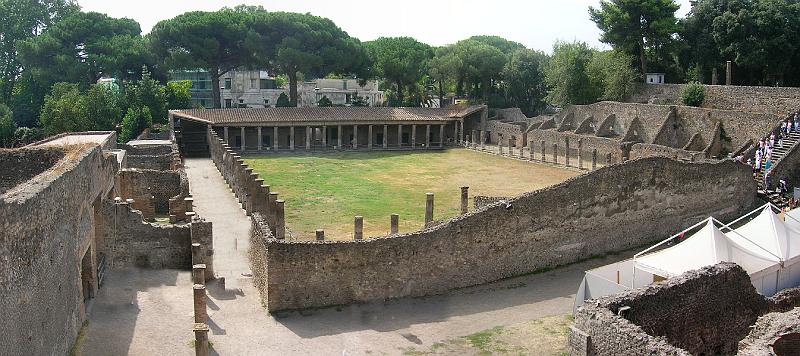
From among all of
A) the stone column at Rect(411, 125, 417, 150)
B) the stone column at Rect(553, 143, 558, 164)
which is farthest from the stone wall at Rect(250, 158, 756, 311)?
the stone column at Rect(411, 125, 417, 150)

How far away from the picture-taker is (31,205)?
449 inches

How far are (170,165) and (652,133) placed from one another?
2819 centimetres

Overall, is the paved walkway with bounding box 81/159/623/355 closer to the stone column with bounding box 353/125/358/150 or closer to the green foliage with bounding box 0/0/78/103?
the stone column with bounding box 353/125/358/150

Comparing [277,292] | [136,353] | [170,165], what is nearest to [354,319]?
[277,292]

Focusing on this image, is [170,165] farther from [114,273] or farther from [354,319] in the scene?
[354,319]

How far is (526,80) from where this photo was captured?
2427 inches

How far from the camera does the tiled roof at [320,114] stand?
51000mm

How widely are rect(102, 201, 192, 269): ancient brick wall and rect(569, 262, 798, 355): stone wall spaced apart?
1202 centimetres

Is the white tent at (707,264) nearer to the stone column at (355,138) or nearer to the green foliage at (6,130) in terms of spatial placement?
the stone column at (355,138)

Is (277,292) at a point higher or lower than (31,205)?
lower

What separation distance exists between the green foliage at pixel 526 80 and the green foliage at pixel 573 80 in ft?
19.3

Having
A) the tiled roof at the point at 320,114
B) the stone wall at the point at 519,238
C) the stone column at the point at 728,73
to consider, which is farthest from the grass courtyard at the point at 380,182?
the stone column at the point at 728,73

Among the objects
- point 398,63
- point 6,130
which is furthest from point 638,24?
point 6,130

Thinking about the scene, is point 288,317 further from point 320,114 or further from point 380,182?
point 320,114
